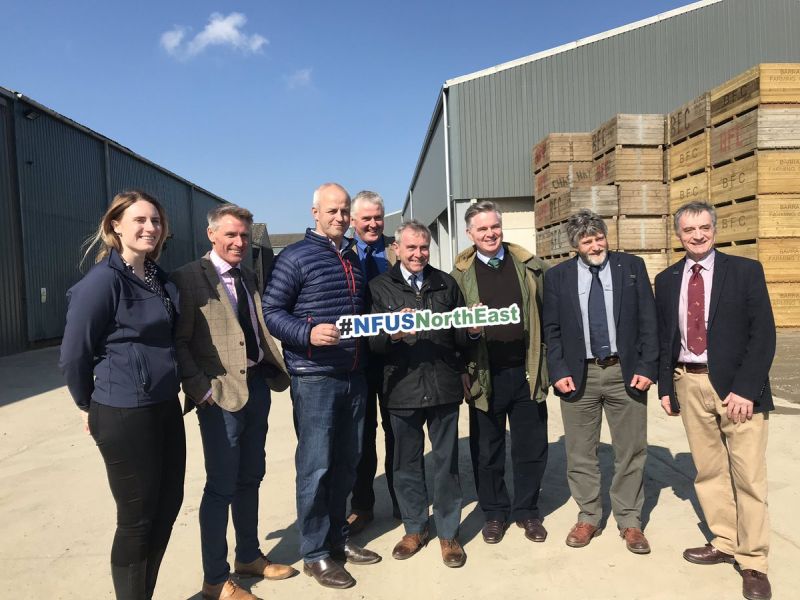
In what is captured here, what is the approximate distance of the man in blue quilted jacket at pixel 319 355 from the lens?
2.78 m

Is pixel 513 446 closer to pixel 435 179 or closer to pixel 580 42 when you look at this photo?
pixel 580 42

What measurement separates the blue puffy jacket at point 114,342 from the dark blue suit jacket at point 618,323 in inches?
83.7

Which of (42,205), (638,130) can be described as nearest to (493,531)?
(638,130)

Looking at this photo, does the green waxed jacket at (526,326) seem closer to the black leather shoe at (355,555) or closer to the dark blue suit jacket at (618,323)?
the dark blue suit jacket at (618,323)

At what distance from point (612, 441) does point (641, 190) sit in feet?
27.1

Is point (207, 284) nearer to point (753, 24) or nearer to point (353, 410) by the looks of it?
point (353, 410)

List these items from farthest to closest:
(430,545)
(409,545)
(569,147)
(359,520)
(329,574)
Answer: (569,147)
(359,520)
(430,545)
(409,545)
(329,574)

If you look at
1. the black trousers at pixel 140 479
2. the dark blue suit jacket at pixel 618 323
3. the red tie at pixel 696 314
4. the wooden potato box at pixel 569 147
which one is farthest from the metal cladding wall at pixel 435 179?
the black trousers at pixel 140 479

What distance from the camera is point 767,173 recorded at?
8180 mm

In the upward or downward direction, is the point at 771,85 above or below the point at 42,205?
above

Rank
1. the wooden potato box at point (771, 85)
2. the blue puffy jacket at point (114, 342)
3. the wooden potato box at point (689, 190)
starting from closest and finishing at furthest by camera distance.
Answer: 1. the blue puffy jacket at point (114, 342)
2. the wooden potato box at point (771, 85)
3. the wooden potato box at point (689, 190)

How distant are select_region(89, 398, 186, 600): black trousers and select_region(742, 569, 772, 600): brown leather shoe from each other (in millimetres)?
2688

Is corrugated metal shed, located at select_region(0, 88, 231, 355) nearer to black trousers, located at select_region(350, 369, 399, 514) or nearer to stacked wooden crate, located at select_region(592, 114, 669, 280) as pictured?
black trousers, located at select_region(350, 369, 399, 514)

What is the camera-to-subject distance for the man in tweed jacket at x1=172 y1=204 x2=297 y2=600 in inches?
101
